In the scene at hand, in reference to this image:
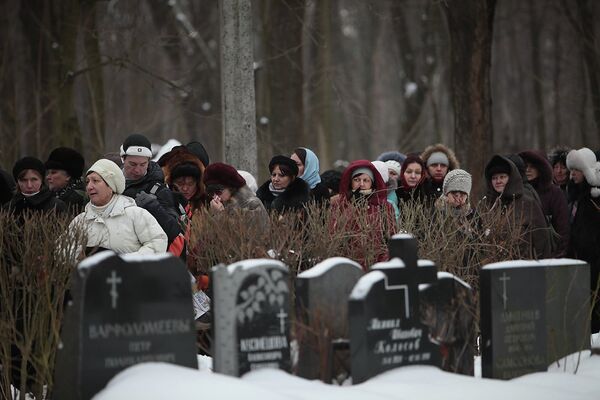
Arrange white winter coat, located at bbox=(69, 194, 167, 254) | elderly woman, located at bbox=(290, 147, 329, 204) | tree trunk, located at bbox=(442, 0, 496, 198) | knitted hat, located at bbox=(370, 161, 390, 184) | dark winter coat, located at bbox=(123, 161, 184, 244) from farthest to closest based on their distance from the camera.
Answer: tree trunk, located at bbox=(442, 0, 496, 198)
elderly woman, located at bbox=(290, 147, 329, 204)
knitted hat, located at bbox=(370, 161, 390, 184)
dark winter coat, located at bbox=(123, 161, 184, 244)
white winter coat, located at bbox=(69, 194, 167, 254)

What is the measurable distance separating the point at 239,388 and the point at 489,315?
7.11 feet

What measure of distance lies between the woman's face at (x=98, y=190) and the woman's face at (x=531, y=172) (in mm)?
5068

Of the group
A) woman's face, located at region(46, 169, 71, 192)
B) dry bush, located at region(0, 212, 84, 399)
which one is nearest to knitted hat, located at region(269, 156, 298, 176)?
woman's face, located at region(46, 169, 71, 192)

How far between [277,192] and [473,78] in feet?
20.7

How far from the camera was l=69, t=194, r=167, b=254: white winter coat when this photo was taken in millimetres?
9086

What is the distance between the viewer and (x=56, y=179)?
1070cm

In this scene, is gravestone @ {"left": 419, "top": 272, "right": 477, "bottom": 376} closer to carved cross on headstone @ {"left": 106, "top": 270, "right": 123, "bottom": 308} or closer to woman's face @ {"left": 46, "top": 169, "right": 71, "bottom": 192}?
carved cross on headstone @ {"left": 106, "top": 270, "right": 123, "bottom": 308}

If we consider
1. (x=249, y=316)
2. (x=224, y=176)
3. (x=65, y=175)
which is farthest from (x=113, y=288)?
(x=65, y=175)

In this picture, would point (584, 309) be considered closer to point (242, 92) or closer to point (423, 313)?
point (423, 313)

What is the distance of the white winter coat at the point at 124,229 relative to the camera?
909 cm

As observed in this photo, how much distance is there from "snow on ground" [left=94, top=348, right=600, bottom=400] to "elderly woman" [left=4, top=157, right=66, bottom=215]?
121 inches

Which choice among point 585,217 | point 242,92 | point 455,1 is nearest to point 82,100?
point 455,1

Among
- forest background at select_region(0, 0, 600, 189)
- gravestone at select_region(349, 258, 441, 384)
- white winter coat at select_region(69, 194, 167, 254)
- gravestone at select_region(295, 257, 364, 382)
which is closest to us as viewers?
gravestone at select_region(349, 258, 441, 384)

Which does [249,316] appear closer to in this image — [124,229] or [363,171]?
[124,229]
